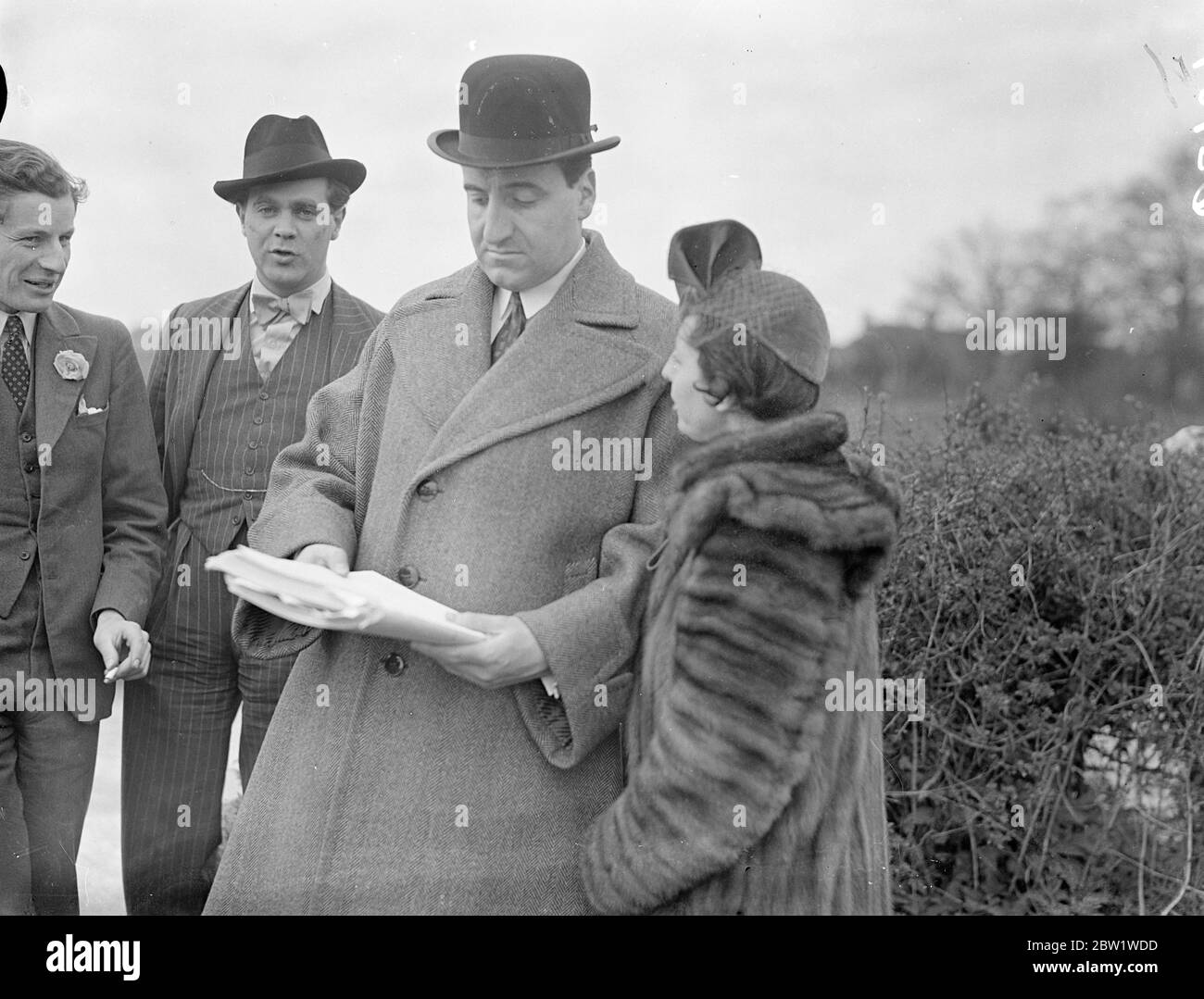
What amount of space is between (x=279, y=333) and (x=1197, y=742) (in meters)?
2.31

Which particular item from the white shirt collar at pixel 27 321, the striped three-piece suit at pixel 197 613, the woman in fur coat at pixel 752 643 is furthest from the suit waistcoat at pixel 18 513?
the woman in fur coat at pixel 752 643

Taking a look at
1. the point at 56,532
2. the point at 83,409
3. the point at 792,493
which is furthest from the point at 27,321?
the point at 792,493

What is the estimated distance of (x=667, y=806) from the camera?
279 cm

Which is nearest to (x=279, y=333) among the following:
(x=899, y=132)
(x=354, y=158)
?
(x=354, y=158)

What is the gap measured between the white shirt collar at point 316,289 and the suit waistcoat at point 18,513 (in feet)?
1.77

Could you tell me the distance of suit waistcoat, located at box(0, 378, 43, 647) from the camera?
316 centimetres

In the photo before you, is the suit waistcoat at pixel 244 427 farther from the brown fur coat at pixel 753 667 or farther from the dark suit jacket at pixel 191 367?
the brown fur coat at pixel 753 667

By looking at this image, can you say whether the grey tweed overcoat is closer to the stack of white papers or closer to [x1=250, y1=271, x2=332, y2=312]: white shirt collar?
the stack of white papers

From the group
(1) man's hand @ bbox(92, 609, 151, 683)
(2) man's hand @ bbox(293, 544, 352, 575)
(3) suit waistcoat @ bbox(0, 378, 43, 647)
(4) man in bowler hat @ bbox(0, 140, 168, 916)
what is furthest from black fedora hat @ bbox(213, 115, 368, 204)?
(1) man's hand @ bbox(92, 609, 151, 683)

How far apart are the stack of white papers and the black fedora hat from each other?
910 millimetres

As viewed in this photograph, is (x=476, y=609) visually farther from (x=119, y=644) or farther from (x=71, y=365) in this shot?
(x=71, y=365)

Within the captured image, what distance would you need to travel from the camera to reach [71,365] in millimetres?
3223

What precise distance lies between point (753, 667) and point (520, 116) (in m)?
1.22
